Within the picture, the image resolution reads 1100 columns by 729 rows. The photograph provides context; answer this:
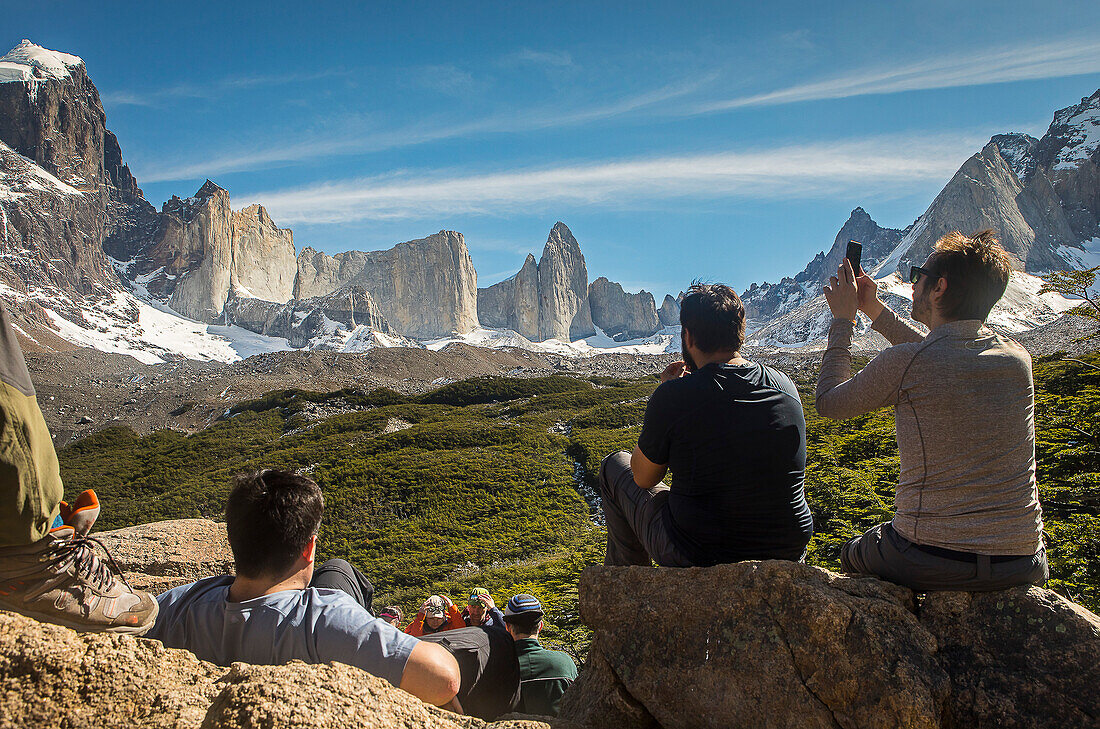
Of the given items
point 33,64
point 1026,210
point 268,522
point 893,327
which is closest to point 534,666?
point 268,522

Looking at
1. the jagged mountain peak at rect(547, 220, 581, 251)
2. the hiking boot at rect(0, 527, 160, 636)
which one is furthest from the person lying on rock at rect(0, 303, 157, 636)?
the jagged mountain peak at rect(547, 220, 581, 251)

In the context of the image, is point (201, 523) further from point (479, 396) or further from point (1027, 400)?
point (479, 396)

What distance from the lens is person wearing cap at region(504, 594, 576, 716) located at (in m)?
3.25

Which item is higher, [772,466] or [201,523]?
[772,466]

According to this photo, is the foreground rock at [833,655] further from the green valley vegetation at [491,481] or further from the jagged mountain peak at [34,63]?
the jagged mountain peak at [34,63]

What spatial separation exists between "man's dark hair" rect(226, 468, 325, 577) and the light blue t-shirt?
0.45 feet

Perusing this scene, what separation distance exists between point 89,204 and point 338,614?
16401 cm

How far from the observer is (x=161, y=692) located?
6.64ft

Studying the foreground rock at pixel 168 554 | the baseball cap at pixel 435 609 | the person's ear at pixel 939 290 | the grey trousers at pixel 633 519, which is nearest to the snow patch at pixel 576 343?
the foreground rock at pixel 168 554

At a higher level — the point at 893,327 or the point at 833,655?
the point at 893,327

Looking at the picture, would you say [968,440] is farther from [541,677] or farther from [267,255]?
[267,255]

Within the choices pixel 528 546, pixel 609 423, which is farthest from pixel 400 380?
pixel 528 546

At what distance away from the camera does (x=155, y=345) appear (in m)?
106

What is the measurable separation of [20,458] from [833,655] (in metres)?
3.13
